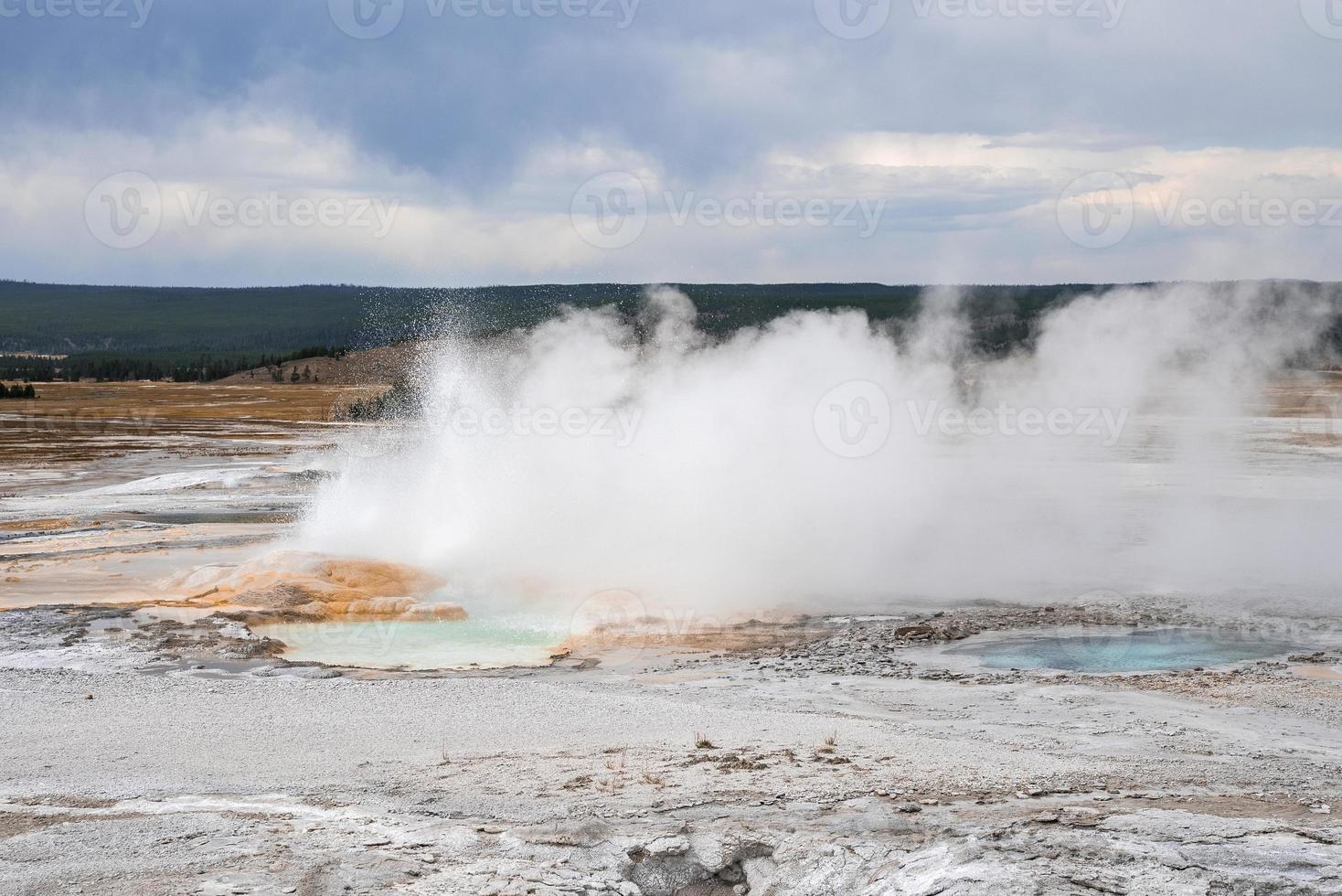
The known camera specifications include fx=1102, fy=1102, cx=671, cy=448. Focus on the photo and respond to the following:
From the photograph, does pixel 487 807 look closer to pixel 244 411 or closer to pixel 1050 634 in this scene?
pixel 1050 634

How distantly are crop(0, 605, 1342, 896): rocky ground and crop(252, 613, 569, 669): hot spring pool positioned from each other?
71 centimetres

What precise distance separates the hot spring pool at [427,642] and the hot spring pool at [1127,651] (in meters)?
5.34

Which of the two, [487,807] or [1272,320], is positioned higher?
[1272,320]

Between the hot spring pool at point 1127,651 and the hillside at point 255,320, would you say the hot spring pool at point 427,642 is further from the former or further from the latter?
the hillside at point 255,320

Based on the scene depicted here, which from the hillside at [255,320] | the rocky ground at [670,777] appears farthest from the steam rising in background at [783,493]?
the hillside at [255,320]

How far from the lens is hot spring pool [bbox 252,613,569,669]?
43.8 ft

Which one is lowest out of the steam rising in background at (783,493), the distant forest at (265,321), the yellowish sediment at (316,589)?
the yellowish sediment at (316,589)

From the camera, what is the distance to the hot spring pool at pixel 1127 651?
12758mm

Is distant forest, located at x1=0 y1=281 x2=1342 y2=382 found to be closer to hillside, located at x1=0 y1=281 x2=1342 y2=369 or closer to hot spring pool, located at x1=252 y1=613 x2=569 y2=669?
hillside, located at x1=0 y1=281 x2=1342 y2=369

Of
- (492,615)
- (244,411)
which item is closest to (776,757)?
(492,615)

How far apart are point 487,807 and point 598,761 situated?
127 cm

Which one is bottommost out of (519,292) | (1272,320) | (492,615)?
(492,615)

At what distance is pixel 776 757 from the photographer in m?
9.17

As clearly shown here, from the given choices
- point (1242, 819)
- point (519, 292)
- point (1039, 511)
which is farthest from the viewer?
point (519, 292)
